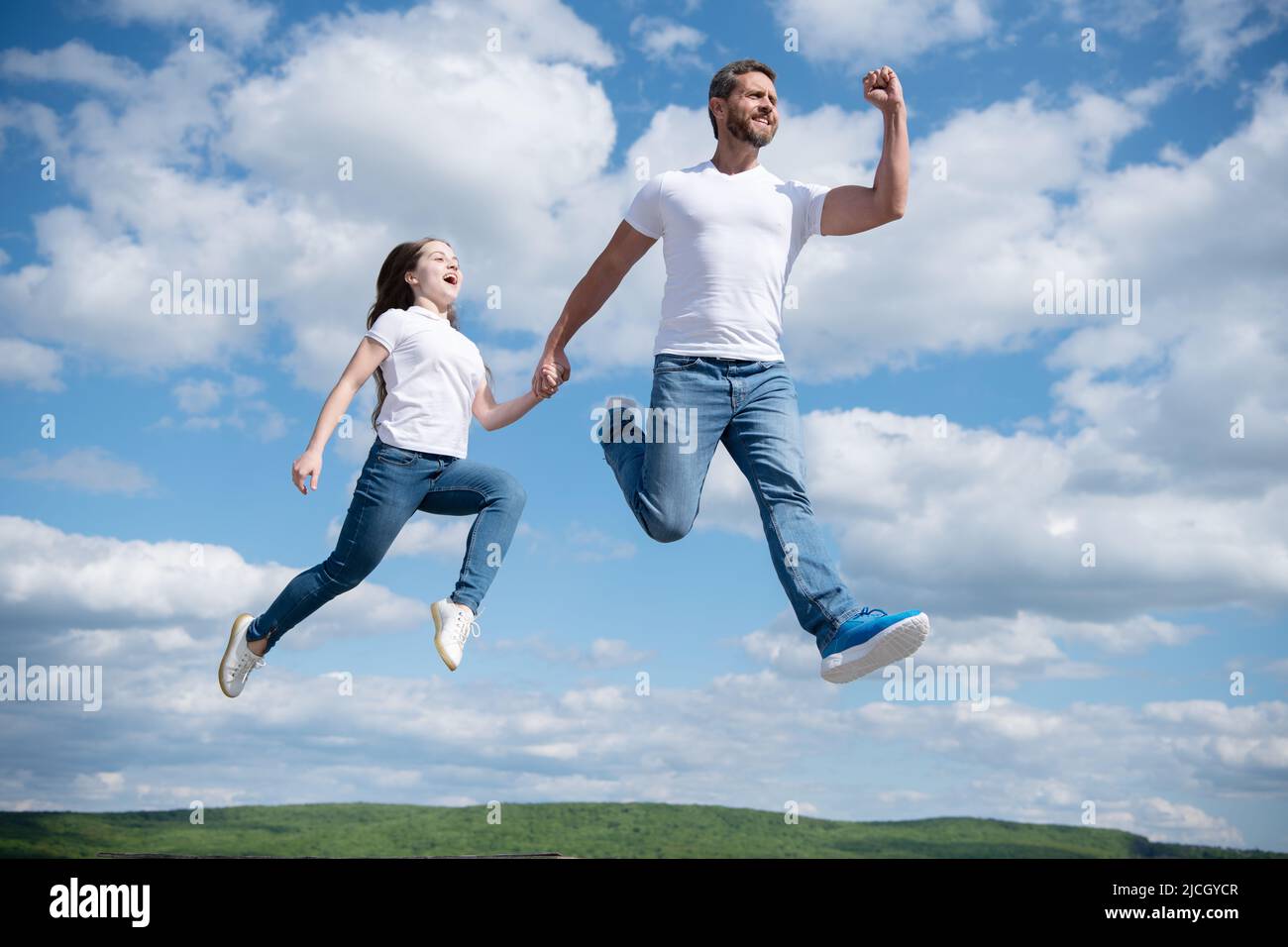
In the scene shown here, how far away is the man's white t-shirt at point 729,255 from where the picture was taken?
234 inches

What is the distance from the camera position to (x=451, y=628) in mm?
6461

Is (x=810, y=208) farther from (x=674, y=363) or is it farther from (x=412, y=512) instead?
(x=412, y=512)

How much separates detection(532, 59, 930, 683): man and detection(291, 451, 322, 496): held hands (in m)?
1.56

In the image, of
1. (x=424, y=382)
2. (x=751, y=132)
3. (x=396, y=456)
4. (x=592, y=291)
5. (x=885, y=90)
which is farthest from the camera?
(x=424, y=382)

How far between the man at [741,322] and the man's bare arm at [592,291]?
5.7 inches

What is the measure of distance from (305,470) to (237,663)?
160 cm

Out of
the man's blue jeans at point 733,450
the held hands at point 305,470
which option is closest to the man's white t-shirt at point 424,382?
the held hands at point 305,470

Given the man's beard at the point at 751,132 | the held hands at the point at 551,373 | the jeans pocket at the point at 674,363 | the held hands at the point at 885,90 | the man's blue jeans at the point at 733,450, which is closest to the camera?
the held hands at the point at 885,90

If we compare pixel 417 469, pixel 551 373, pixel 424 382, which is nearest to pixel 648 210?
pixel 551 373

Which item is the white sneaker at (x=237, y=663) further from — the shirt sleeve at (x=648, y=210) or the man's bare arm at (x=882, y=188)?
the man's bare arm at (x=882, y=188)

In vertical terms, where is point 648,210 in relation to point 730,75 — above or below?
below

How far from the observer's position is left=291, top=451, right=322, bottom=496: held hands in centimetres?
625
